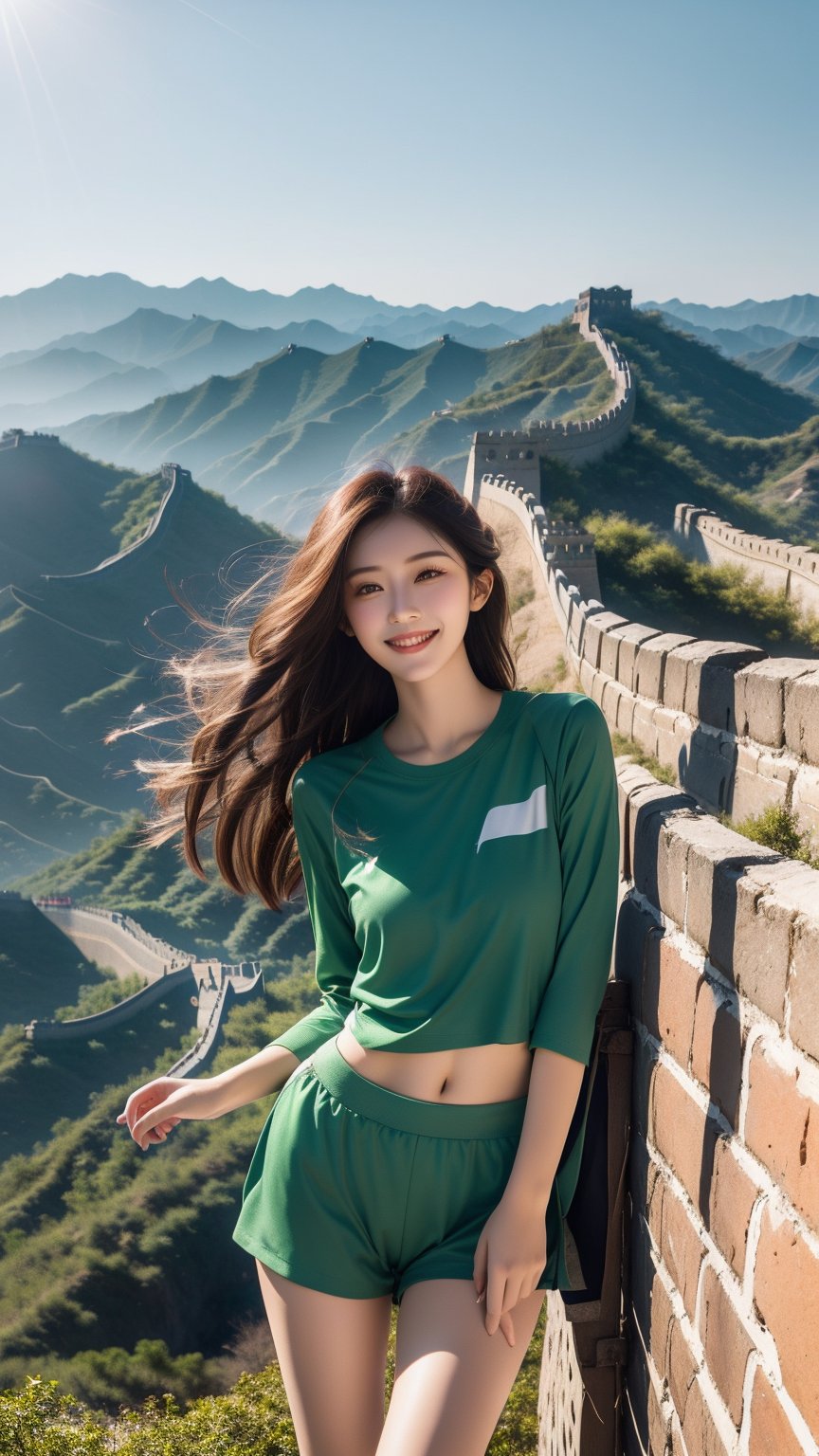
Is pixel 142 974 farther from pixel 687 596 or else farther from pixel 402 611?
pixel 402 611

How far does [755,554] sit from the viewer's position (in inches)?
853

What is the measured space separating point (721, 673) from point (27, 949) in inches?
1628

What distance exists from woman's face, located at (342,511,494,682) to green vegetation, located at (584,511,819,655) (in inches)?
528

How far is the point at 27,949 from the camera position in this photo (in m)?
41.7

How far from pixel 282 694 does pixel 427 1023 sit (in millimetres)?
835

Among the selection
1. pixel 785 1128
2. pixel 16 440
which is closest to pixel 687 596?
pixel 785 1128

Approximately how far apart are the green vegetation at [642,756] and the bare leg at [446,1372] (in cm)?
273

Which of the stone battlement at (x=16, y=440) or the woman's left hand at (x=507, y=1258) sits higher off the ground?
the stone battlement at (x=16, y=440)

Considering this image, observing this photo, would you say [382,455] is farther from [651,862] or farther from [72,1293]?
[72,1293]

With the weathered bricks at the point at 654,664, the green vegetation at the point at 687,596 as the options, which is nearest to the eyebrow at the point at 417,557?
the weathered bricks at the point at 654,664

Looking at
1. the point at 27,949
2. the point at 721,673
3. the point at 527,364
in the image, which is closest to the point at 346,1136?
the point at 721,673

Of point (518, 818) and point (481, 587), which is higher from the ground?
point (481, 587)

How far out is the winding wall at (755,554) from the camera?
61.6ft

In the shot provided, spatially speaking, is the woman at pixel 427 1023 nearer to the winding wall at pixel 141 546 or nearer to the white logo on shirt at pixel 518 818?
the white logo on shirt at pixel 518 818
